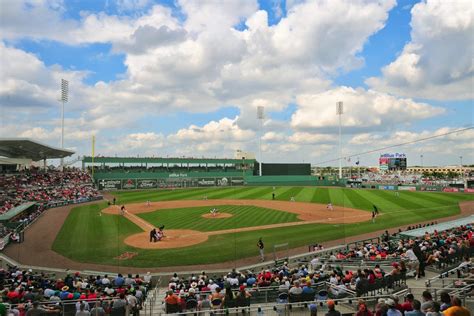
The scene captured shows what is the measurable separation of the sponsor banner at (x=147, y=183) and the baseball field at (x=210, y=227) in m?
30.3

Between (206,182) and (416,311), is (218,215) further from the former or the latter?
(206,182)

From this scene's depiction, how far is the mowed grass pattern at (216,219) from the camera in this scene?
100 feet

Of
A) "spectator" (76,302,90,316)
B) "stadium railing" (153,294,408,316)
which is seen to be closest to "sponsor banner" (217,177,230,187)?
"stadium railing" (153,294,408,316)

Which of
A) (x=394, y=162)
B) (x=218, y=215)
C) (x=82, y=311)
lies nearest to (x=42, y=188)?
(x=218, y=215)

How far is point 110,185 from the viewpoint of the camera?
2785 inches

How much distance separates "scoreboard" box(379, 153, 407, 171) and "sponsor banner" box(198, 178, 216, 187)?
56.1 metres

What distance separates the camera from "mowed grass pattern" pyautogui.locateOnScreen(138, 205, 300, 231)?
30562mm

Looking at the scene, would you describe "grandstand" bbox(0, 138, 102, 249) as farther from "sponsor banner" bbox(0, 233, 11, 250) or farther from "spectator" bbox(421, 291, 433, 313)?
"spectator" bbox(421, 291, 433, 313)

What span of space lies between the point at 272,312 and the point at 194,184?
70.9 m

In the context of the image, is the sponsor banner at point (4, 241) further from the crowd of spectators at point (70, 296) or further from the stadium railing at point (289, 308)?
the stadium railing at point (289, 308)

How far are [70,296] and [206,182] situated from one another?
233 ft

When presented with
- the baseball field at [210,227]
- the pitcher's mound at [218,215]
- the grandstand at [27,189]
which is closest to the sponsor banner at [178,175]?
the grandstand at [27,189]

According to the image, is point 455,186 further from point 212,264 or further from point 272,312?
point 272,312

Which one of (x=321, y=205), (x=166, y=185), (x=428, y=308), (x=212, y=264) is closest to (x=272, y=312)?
(x=428, y=308)
